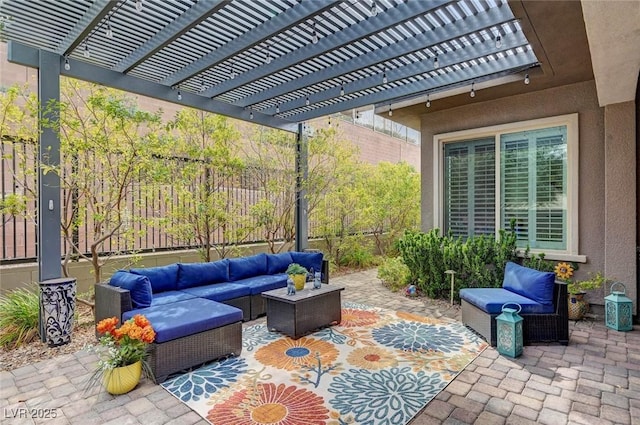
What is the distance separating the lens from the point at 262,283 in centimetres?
520

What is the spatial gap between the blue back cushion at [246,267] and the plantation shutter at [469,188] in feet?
11.3

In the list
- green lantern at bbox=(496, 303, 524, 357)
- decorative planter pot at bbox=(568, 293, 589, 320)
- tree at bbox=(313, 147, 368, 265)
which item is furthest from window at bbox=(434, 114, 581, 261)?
tree at bbox=(313, 147, 368, 265)

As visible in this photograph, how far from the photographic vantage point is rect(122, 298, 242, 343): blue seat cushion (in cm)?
326

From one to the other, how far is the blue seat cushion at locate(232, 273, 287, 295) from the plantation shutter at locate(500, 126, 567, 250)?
3.88m

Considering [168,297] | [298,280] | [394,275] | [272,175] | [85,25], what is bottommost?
[394,275]

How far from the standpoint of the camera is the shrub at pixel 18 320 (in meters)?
3.99

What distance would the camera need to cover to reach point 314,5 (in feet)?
11.1

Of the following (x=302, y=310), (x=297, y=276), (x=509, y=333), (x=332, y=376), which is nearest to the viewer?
(x=332, y=376)

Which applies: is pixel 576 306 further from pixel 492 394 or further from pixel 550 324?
pixel 492 394

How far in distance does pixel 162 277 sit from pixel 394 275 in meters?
4.35

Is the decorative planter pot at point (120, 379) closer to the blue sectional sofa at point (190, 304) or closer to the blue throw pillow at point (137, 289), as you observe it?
the blue sectional sofa at point (190, 304)

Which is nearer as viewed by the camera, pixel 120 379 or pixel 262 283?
pixel 120 379

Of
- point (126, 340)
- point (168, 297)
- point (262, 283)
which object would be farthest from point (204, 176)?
point (126, 340)

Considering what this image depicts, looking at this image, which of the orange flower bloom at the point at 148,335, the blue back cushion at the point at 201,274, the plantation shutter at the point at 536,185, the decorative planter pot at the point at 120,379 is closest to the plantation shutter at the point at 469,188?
the plantation shutter at the point at 536,185
